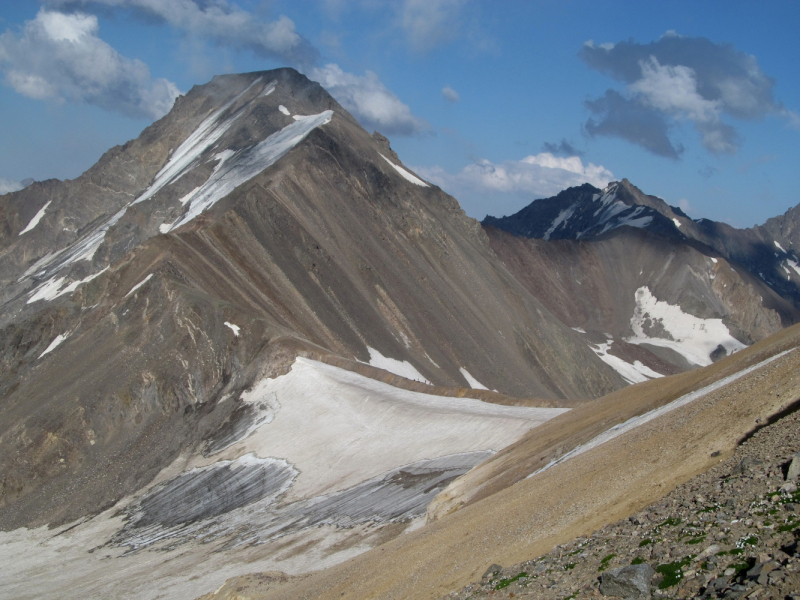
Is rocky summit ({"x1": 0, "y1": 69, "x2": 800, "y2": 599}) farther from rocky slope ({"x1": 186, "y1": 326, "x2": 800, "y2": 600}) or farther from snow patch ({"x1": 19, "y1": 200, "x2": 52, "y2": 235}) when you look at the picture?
snow patch ({"x1": 19, "y1": 200, "x2": 52, "y2": 235})

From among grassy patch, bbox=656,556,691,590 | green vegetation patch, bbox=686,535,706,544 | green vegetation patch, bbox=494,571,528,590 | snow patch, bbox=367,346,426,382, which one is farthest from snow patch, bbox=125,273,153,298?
grassy patch, bbox=656,556,691,590

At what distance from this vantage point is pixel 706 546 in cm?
1225

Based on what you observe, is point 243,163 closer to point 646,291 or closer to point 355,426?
point 355,426

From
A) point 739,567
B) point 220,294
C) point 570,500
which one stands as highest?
point 220,294

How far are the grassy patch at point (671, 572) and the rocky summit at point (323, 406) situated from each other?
0.13 meters

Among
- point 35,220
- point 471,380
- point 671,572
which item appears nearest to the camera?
point 671,572

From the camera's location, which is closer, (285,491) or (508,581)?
(508,581)

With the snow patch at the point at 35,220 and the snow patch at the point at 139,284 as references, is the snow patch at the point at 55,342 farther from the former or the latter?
the snow patch at the point at 35,220

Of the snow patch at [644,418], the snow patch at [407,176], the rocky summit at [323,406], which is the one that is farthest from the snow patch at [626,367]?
the snow patch at [644,418]

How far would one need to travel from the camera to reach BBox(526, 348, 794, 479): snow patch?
2370 cm

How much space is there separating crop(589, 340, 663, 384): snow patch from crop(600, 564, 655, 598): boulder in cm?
10759

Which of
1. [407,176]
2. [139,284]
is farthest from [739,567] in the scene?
[407,176]

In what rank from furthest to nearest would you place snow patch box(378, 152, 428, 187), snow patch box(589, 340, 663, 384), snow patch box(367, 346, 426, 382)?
snow patch box(589, 340, 663, 384) → snow patch box(378, 152, 428, 187) → snow patch box(367, 346, 426, 382)

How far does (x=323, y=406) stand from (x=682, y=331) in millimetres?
115423
